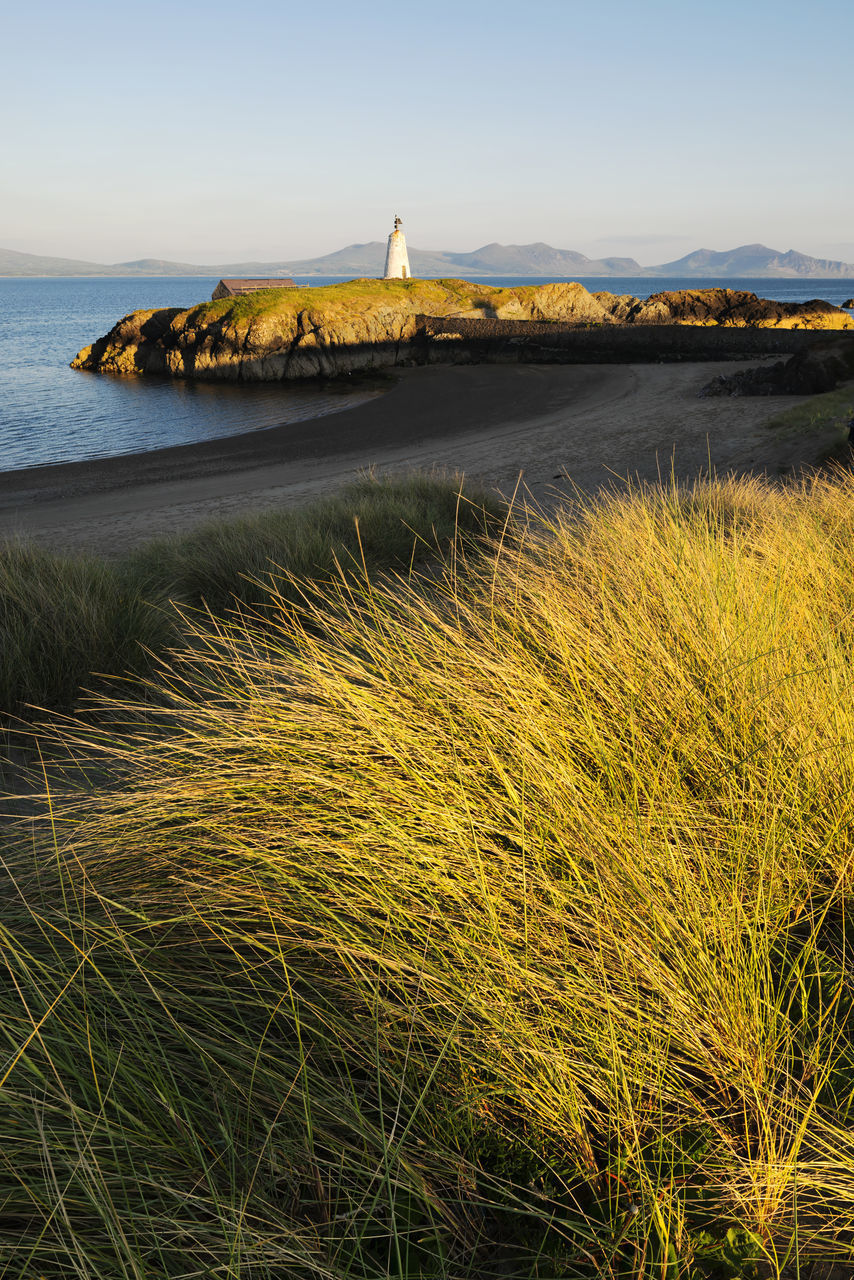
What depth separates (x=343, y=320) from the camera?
113 ft

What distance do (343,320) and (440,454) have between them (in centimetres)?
2261

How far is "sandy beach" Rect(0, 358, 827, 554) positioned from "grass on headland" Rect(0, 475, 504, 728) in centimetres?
132

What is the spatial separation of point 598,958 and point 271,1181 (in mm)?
712

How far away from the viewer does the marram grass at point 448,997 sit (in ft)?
4.12

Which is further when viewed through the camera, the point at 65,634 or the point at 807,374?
the point at 807,374

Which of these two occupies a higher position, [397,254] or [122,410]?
[397,254]

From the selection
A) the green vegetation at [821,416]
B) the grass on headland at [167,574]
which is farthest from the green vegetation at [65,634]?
the green vegetation at [821,416]

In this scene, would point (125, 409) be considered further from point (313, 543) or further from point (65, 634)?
point (65, 634)

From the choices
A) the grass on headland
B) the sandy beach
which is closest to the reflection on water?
the sandy beach

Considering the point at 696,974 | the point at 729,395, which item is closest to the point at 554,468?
the point at 729,395

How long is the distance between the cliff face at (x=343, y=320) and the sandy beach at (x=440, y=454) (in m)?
10.2

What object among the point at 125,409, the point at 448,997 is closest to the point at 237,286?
the point at 125,409

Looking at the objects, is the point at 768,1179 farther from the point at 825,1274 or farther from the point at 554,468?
the point at 554,468

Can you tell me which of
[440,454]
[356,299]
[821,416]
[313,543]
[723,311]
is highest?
[723,311]
